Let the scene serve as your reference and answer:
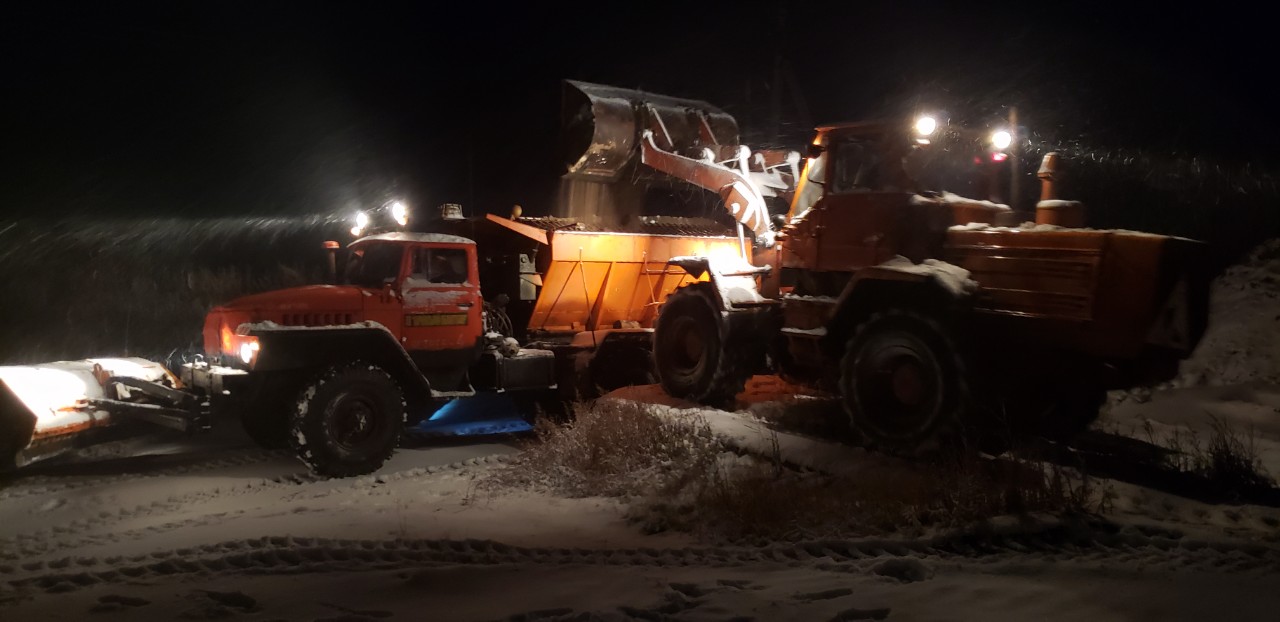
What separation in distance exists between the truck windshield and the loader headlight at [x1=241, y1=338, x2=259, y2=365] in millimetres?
1551

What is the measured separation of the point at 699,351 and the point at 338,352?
160 inches

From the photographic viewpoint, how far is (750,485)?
21.5 ft

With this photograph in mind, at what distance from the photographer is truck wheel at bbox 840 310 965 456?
743cm

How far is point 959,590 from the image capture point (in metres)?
4.44

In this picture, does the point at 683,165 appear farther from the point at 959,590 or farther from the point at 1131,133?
the point at 1131,133

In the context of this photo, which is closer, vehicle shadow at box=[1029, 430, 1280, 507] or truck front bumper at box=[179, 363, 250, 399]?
vehicle shadow at box=[1029, 430, 1280, 507]

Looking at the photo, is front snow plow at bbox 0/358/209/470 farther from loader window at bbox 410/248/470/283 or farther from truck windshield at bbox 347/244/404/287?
loader window at bbox 410/248/470/283

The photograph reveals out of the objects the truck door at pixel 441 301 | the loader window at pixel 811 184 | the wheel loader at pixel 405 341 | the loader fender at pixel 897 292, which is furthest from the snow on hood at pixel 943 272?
the truck door at pixel 441 301

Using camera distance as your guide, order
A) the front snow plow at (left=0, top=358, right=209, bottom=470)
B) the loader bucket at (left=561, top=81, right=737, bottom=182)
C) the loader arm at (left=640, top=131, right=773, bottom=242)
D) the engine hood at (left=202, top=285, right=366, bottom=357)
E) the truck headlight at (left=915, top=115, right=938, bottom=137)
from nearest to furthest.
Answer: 1. the front snow plow at (left=0, top=358, right=209, bottom=470)
2. the truck headlight at (left=915, top=115, right=938, bottom=137)
3. the engine hood at (left=202, top=285, right=366, bottom=357)
4. the loader arm at (left=640, top=131, right=773, bottom=242)
5. the loader bucket at (left=561, top=81, right=737, bottom=182)

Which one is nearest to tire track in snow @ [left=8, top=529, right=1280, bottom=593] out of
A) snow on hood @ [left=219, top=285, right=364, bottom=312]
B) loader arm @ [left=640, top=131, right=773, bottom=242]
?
snow on hood @ [left=219, top=285, right=364, bottom=312]

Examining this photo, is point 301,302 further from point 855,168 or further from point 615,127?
point 855,168

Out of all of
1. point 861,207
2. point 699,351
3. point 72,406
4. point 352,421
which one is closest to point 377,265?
point 352,421

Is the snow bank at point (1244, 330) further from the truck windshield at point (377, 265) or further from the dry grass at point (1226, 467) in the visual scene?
the truck windshield at point (377, 265)

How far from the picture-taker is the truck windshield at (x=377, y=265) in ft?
31.0
